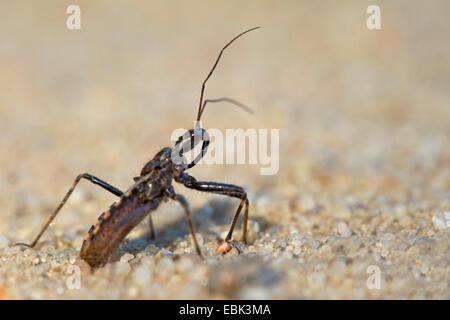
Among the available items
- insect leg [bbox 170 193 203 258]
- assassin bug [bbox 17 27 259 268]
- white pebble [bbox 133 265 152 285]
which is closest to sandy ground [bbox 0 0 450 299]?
white pebble [bbox 133 265 152 285]

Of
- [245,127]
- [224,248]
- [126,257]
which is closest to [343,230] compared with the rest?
[224,248]

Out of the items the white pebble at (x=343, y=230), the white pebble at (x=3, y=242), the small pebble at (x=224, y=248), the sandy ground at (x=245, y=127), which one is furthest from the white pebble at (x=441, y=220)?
the white pebble at (x=3, y=242)

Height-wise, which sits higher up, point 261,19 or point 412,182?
point 261,19

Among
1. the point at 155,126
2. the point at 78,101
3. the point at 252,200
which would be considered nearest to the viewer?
the point at 252,200

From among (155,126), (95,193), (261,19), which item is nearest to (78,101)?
(155,126)

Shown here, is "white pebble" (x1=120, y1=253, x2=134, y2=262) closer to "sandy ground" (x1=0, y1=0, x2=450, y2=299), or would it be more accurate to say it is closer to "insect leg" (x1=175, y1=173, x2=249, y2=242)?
"sandy ground" (x1=0, y1=0, x2=450, y2=299)
